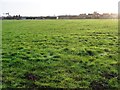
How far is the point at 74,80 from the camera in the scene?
12117 mm

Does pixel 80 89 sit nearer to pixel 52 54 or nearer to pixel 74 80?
pixel 74 80

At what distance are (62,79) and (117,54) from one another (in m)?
6.29

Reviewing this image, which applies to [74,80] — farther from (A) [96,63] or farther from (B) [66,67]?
(A) [96,63]

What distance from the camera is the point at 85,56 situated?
17.0m

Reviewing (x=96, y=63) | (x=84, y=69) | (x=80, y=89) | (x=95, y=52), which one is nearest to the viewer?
(x=80, y=89)

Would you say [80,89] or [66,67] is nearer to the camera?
[80,89]

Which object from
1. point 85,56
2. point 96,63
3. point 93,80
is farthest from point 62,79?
point 85,56

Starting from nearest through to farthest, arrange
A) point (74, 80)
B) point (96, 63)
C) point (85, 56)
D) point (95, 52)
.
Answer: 1. point (74, 80)
2. point (96, 63)
3. point (85, 56)
4. point (95, 52)

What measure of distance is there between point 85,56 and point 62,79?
16.4 ft

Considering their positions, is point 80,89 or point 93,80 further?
point 93,80

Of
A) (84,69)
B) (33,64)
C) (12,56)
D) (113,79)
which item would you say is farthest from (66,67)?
(12,56)

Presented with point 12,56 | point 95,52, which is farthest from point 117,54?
point 12,56

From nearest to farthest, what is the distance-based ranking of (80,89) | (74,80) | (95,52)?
(80,89), (74,80), (95,52)

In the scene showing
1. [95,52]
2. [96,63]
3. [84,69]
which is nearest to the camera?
[84,69]
